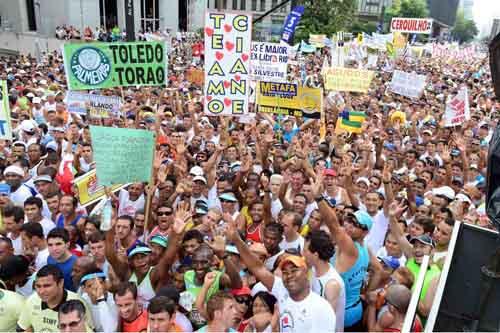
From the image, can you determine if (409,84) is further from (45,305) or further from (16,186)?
(45,305)

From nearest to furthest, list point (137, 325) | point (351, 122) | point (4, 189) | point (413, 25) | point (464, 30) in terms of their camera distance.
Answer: point (137, 325)
point (4, 189)
point (351, 122)
point (413, 25)
point (464, 30)

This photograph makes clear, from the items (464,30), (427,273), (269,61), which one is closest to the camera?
(427,273)

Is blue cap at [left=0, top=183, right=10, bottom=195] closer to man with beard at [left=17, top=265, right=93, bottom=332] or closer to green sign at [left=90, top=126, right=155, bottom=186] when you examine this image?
green sign at [left=90, top=126, right=155, bottom=186]

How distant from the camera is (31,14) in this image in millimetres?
32781

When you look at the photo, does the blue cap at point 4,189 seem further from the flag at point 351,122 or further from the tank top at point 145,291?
the flag at point 351,122

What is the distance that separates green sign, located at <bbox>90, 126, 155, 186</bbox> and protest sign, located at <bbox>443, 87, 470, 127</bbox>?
7.23m

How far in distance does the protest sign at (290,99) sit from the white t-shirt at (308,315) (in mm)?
5992

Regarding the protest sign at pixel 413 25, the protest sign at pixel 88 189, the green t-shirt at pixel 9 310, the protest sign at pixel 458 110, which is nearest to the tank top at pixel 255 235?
the protest sign at pixel 88 189

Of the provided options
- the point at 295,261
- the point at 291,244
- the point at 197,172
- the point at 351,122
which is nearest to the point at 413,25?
the point at 351,122

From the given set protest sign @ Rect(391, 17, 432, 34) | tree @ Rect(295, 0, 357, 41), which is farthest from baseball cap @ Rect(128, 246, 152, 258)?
protest sign @ Rect(391, 17, 432, 34)

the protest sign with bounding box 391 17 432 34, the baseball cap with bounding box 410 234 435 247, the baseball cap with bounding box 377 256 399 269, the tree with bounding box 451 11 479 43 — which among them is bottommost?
the baseball cap with bounding box 377 256 399 269

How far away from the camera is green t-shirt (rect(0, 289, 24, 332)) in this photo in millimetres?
3344

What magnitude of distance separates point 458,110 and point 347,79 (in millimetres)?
2746

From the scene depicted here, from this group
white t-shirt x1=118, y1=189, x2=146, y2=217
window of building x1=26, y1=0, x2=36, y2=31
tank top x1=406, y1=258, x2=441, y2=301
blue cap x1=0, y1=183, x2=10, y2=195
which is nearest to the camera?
tank top x1=406, y1=258, x2=441, y2=301
